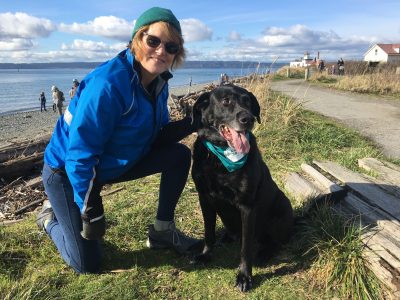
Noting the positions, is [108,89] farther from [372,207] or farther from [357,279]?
[372,207]

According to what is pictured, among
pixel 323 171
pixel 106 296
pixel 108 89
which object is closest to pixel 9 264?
pixel 106 296

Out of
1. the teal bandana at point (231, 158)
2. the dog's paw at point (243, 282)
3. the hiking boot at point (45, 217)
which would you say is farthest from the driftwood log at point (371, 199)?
the hiking boot at point (45, 217)

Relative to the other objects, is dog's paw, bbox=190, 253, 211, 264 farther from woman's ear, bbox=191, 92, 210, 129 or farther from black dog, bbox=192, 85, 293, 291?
woman's ear, bbox=191, 92, 210, 129

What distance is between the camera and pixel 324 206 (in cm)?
337

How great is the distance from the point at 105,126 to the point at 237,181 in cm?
106

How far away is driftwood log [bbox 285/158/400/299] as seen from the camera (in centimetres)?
269

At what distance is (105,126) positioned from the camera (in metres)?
2.67

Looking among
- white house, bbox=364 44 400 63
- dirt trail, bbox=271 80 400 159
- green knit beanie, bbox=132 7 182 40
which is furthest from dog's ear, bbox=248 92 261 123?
white house, bbox=364 44 400 63

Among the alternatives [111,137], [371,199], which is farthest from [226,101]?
[371,199]

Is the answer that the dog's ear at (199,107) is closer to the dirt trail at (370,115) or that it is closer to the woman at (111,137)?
the woman at (111,137)

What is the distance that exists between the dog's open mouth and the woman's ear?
0.29 meters

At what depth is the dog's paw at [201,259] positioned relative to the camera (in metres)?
3.26

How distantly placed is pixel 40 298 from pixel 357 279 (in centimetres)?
224

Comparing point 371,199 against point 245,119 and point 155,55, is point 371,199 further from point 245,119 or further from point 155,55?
point 155,55
